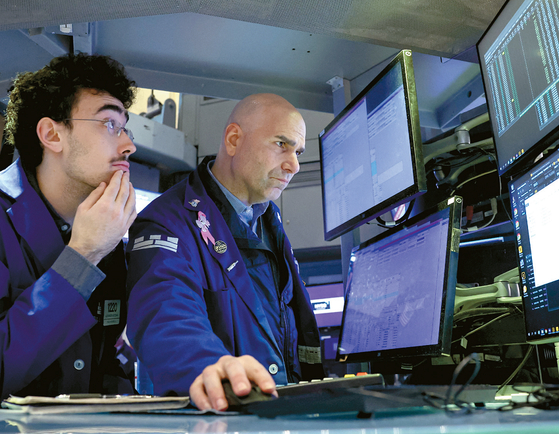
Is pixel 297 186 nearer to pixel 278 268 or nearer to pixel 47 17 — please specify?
pixel 278 268

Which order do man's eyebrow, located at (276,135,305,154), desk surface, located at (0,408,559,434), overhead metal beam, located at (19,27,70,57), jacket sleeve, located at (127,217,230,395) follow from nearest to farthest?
desk surface, located at (0,408,559,434) < jacket sleeve, located at (127,217,230,395) < overhead metal beam, located at (19,27,70,57) < man's eyebrow, located at (276,135,305,154)

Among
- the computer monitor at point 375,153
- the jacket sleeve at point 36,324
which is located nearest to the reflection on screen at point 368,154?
the computer monitor at point 375,153

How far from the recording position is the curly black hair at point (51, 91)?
1.43 m

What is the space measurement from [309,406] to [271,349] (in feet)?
2.54

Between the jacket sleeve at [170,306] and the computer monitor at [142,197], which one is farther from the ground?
the computer monitor at [142,197]

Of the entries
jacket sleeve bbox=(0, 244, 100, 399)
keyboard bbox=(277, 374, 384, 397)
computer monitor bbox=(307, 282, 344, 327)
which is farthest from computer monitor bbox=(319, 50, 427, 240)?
computer monitor bbox=(307, 282, 344, 327)

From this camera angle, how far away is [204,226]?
1.31m

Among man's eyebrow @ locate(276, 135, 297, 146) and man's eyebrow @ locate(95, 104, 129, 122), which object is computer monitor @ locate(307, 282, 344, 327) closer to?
man's eyebrow @ locate(276, 135, 297, 146)

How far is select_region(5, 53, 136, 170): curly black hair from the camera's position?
4.68ft

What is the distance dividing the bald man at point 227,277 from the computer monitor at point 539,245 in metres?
0.57

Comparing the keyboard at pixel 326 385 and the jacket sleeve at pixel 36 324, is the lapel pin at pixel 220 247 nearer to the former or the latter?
the jacket sleeve at pixel 36 324

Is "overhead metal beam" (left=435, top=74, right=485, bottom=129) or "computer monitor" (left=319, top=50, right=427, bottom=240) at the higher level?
"overhead metal beam" (left=435, top=74, right=485, bottom=129)

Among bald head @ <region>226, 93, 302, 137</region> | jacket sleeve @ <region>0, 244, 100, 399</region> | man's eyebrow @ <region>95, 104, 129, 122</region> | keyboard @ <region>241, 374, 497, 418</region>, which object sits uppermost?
bald head @ <region>226, 93, 302, 137</region>

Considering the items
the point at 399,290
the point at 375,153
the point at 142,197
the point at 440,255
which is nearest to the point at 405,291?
the point at 399,290
